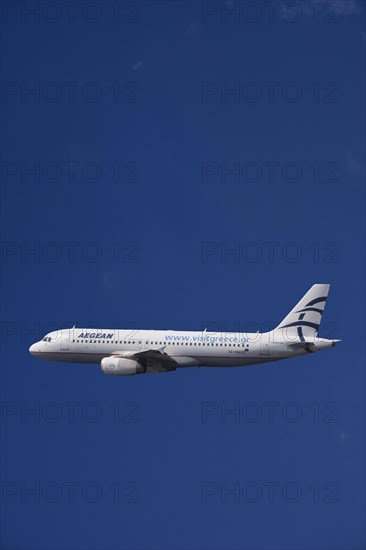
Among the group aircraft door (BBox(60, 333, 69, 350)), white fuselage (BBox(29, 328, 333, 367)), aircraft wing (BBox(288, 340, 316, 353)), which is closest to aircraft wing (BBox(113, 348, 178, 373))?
white fuselage (BBox(29, 328, 333, 367))

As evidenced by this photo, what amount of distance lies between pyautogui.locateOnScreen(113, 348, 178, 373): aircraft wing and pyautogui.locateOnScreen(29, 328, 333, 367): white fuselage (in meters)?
0.28

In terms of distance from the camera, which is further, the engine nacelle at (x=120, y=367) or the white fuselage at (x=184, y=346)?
the white fuselage at (x=184, y=346)

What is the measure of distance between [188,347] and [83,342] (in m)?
10.5

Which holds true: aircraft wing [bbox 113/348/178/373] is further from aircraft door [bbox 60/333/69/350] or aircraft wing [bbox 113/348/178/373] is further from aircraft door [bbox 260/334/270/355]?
aircraft door [bbox 260/334/270/355]

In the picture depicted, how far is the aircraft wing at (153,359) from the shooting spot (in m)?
78.4

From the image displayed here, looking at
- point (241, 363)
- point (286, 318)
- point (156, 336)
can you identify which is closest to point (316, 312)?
point (286, 318)

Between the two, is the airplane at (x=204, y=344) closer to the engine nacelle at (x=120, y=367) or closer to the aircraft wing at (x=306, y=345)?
the aircraft wing at (x=306, y=345)

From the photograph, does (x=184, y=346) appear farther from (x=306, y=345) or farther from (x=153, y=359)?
(x=306, y=345)

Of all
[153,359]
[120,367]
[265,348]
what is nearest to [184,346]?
[153,359]

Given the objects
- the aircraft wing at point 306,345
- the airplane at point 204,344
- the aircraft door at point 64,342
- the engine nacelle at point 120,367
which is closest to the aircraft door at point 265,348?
the airplane at point 204,344

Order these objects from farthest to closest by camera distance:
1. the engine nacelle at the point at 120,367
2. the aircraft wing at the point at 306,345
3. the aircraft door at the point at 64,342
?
the aircraft door at the point at 64,342 → the aircraft wing at the point at 306,345 → the engine nacelle at the point at 120,367

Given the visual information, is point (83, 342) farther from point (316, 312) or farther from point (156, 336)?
point (316, 312)

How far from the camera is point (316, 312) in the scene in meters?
81.1

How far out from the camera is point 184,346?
80750mm
